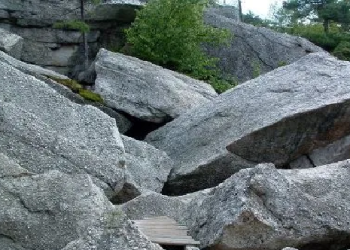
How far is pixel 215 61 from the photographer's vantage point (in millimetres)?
20391

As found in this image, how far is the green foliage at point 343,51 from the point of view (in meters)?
24.3

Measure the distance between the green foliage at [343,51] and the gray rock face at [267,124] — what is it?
39.0 feet

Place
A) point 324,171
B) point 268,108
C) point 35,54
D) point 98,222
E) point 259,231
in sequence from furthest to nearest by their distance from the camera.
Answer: point 35,54
point 268,108
point 324,171
point 259,231
point 98,222

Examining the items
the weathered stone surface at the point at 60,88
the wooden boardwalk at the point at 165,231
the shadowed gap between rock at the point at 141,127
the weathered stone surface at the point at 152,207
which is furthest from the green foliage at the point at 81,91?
the wooden boardwalk at the point at 165,231

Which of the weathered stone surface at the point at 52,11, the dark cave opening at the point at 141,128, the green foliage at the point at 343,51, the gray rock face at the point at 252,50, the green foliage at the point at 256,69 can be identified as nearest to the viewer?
the dark cave opening at the point at 141,128

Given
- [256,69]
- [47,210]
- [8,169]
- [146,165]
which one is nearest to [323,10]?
[256,69]

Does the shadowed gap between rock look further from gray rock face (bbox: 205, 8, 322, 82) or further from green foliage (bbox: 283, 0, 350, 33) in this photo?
green foliage (bbox: 283, 0, 350, 33)

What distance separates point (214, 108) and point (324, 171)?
14.5 ft

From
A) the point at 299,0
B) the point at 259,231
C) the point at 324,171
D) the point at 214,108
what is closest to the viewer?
the point at 259,231

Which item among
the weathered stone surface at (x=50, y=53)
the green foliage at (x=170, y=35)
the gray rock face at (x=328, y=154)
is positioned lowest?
the weathered stone surface at (x=50, y=53)

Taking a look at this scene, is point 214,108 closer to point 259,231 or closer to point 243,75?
point 259,231

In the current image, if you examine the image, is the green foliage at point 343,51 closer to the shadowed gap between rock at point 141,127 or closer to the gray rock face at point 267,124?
the shadowed gap between rock at point 141,127

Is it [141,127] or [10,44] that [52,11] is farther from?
[141,127]

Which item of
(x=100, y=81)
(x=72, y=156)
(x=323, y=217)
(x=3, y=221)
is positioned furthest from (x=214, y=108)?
(x=3, y=221)
